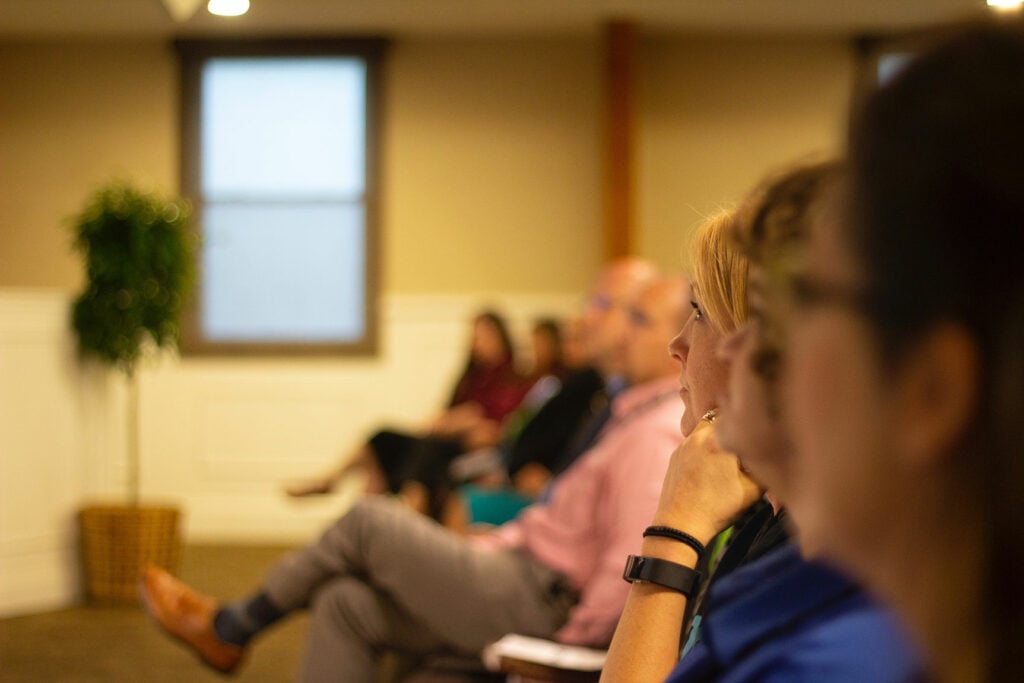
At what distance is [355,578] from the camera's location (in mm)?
2879

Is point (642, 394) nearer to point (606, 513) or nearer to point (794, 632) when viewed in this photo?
point (606, 513)

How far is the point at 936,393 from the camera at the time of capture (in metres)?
0.48

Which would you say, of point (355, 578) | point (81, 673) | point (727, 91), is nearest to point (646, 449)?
point (355, 578)

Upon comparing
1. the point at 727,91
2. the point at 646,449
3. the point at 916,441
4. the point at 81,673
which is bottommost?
the point at 81,673

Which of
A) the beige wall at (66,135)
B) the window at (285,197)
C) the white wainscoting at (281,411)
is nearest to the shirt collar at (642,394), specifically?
the white wainscoting at (281,411)

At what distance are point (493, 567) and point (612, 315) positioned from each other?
4.00 ft

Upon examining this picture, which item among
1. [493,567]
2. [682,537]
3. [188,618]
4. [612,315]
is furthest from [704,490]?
[612,315]

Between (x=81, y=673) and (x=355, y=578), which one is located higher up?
(x=355, y=578)

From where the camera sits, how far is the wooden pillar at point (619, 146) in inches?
267

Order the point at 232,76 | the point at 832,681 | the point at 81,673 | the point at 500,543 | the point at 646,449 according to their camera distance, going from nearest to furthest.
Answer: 1. the point at 832,681
2. the point at 646,449
3. the point at 500,543
4. the point at 81,673
5. the point at 232,76

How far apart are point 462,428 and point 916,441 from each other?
5153mm

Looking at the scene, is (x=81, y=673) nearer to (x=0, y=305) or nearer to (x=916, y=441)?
(x=0, y=305)

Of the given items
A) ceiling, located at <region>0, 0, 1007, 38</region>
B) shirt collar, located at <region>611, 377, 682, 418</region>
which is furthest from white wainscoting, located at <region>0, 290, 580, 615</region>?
shirt collar, located at <region>611, 377, 682, 418</region>

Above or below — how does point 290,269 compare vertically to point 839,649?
above
